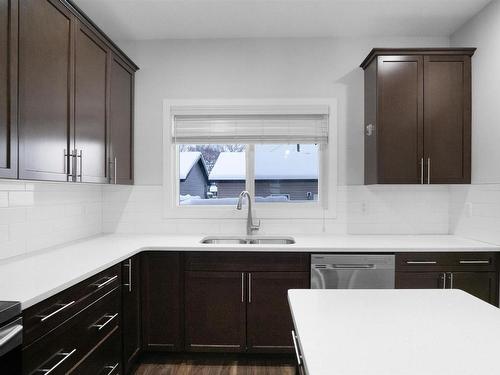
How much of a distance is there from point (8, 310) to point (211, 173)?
7.47ft

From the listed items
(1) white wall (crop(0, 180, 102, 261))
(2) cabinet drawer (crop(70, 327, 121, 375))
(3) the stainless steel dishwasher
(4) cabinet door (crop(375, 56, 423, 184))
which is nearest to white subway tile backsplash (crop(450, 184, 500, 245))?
(4) cabinet door (crop(375, 56, 423, 184))

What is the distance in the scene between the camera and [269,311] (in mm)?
2594

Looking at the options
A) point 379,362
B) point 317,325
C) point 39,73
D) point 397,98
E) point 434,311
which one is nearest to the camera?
point 379,362

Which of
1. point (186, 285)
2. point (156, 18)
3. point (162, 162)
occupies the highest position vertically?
point (156, 18)

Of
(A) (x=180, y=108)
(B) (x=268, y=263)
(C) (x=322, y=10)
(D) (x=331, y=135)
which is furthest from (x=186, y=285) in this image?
(C) (x=322, y=10)

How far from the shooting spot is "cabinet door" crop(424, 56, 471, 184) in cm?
282

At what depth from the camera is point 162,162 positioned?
3244 millimetres

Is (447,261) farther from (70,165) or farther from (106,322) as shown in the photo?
(70,165)

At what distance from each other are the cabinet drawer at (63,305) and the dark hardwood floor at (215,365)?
90cm

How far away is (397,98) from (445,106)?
0.40 m

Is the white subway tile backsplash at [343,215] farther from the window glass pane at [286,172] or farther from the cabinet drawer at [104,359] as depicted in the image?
the cabinet drawer at [104,359]

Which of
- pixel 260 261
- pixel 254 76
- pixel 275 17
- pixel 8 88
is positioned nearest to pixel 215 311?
pixel 260 261

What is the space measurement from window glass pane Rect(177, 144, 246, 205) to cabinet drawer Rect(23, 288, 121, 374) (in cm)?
137

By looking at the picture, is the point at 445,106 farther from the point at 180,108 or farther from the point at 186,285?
the point at 186,285
